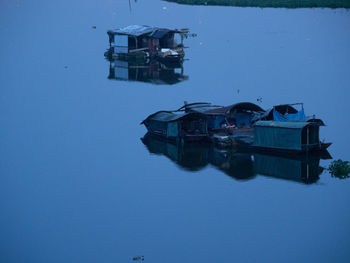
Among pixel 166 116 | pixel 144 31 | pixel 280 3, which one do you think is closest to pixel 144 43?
pixel 144 31

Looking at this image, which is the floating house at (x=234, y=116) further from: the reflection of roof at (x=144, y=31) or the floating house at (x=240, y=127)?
the reflection of roof at (x=144, y=31)

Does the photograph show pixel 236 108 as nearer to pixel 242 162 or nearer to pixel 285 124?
pixel 285 124

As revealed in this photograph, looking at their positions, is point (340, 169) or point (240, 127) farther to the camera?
point (240, 127)

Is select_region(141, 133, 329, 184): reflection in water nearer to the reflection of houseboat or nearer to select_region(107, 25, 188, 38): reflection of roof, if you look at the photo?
the reflection of houseboat

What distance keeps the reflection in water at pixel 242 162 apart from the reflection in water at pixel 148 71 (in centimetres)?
1381

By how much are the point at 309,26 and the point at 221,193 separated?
41781 mm

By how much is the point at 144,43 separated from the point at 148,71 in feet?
14.9

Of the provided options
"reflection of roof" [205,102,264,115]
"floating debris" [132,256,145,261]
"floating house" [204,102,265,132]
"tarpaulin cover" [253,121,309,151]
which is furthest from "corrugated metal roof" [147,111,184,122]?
"floating debris" [132,256,145,261]

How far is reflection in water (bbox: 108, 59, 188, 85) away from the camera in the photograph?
37.0 meters

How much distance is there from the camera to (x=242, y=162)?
20.5 m

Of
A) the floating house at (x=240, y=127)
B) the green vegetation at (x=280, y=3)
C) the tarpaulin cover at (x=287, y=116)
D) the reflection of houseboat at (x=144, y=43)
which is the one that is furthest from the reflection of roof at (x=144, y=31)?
the green vegetation at (x=280, y=3)

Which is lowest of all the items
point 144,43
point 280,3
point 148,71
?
point 148,71

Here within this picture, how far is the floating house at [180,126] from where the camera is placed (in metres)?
22.4

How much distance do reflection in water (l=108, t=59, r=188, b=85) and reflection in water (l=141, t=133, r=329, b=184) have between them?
45.3ft
